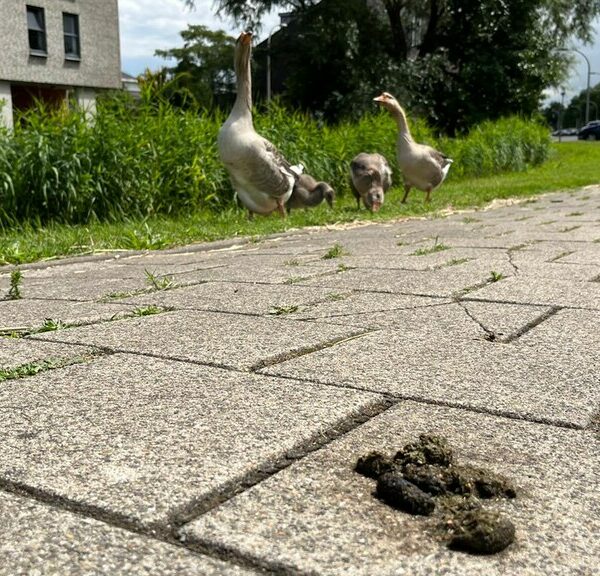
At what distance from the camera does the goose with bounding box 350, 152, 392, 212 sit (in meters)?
8.33

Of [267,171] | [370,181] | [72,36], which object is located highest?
[72,36]

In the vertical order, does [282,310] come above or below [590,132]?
below

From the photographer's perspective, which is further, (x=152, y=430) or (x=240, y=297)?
(x=240, y=297)

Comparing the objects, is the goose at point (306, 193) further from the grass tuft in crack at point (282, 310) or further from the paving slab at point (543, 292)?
the grass tuft in crack at point (282, 310)

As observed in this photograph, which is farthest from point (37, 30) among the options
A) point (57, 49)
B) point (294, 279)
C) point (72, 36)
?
point (294, 279)

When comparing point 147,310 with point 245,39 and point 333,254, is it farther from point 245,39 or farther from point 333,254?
point 245,39

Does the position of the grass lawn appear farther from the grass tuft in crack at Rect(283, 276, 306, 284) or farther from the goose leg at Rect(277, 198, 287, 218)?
the grass tuft in crack at Rect(283, 276, 306, 284)

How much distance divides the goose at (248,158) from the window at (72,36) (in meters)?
20.4

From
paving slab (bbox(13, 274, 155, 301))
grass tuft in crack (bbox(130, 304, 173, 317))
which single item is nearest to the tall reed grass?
paving slab (bbox(13, 274, 155, 301))

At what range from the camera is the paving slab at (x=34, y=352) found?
85.0 inches

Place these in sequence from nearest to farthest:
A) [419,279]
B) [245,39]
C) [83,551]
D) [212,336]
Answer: [83,551] → [212,336] → [419,279] → [245,39]

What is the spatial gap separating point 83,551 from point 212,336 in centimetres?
136

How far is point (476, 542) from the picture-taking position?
43.4 inches

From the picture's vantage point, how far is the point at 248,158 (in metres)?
6.86
